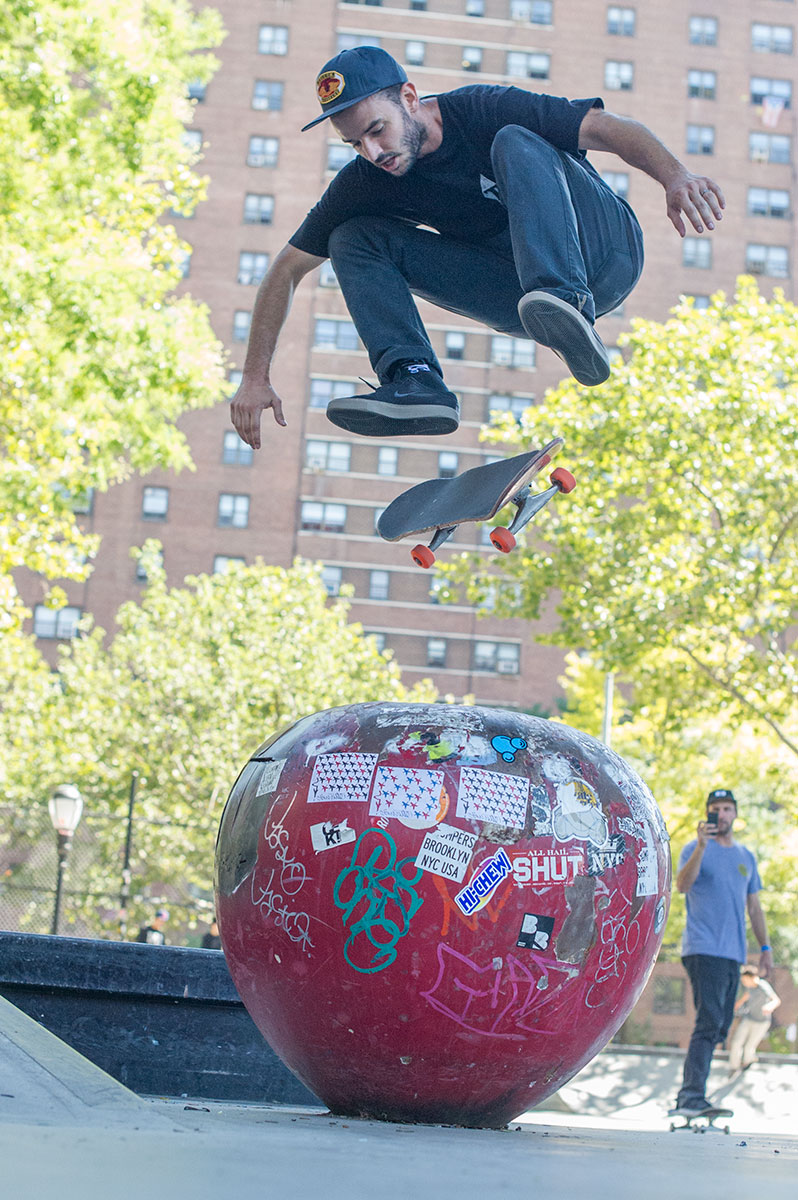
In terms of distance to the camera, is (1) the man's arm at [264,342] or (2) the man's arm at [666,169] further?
(1) the man's arm at [264,342]

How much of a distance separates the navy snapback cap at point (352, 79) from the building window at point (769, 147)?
58.4 metres

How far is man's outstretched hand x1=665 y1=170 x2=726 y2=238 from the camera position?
3.84 metres

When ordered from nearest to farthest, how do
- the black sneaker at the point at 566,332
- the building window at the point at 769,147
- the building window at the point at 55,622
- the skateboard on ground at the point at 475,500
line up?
the black sneaker at the point at 566,332
the skateboard on ground at the point at 475,500
the building window at the point at 55,622
the building window at the point at 769,147

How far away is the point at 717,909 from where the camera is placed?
734 centimetres

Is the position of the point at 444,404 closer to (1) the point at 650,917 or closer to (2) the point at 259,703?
(1) the point at 650,917

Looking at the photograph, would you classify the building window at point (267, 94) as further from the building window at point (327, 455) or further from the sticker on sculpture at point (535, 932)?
the sticker on sculpture at point (535, 932)

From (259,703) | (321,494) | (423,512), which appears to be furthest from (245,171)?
(423,512)

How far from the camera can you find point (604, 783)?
3.49 meters

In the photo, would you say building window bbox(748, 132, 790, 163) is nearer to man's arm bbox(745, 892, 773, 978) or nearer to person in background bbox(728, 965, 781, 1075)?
person in background bbox(728, 965, 781, 1075)

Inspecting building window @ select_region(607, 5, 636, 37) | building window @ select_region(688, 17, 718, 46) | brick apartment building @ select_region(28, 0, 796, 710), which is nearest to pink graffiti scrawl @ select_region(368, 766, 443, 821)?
brick apartment building @ select_region(28, 0, 796, 710)

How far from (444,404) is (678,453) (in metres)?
14.6

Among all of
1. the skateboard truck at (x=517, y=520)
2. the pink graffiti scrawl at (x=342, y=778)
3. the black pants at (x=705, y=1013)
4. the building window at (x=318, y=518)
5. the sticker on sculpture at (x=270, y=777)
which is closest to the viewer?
the pink graffiti scrawl at (x=342, y=778)

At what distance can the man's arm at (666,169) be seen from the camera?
385 cm

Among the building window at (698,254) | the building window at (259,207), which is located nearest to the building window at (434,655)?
the building window at (259,207)
